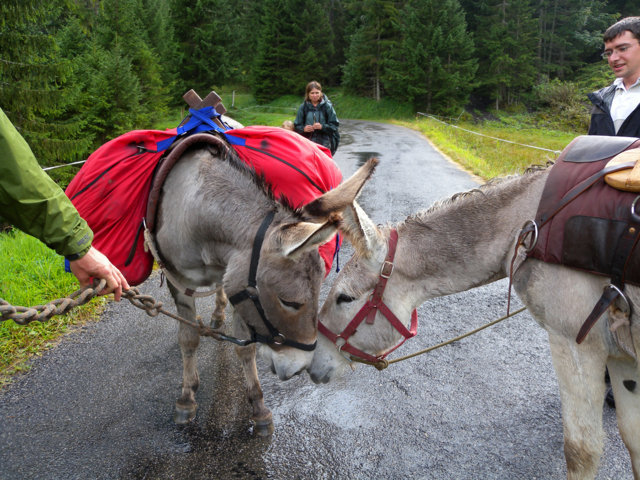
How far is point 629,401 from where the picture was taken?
2.22 metres

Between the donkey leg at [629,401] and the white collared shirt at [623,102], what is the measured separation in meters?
1.82

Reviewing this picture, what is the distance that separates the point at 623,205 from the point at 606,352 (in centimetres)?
74

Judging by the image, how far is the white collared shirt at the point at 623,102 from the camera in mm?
2932

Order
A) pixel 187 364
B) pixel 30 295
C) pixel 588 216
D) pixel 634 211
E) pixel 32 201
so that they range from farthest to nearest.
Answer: pixel 30 295 < pixel 187 364 < pixel 588 216 < pixel 634 211 < pixel 32 201

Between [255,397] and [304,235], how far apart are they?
167 centimetres

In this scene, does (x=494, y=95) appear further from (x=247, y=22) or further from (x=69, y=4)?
(x=69, y=4)

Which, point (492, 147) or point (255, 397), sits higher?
point (255, 397)

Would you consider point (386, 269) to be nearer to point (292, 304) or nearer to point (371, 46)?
point (292, 304)

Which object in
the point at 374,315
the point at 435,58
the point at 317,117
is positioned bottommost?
the point at 374,315

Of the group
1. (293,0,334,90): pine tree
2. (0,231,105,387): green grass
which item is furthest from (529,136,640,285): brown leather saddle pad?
(293,0,334,90): pine tree

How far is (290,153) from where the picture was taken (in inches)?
118

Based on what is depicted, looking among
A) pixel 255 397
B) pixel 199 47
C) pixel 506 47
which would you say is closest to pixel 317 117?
pixel 255 397

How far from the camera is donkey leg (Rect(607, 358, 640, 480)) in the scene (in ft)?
7.21

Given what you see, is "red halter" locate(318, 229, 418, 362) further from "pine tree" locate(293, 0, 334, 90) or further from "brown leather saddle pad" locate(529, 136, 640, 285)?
"pine tree" locate(293, 0, 334, 90)
